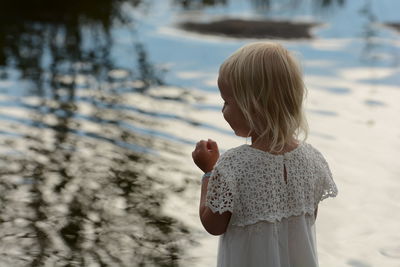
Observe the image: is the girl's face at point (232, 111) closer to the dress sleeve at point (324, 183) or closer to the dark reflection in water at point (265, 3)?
the dress sleeve at point (324, 183)

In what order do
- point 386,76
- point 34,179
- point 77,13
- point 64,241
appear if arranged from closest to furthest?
1. point 64,241
2. point 34,179
3. point 386,76
4. point 77,13

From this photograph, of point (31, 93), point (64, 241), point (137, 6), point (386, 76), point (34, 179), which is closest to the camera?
point (64, 241)

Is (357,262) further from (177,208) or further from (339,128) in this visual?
(339,128)

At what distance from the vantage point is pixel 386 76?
8.06 m

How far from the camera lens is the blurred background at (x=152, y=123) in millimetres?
4469

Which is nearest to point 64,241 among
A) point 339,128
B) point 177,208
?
point 177,208

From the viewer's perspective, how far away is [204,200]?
9.40ft

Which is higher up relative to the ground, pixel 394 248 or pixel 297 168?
pixel 297 168

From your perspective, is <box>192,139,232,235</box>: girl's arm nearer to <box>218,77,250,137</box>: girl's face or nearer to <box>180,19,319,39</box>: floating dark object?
<box>218,77,250,137</box>: girl's face

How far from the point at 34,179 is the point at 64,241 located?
0.94 metres

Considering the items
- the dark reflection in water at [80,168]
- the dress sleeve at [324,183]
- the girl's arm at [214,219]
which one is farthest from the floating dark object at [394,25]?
the girl's arm at [214,219]

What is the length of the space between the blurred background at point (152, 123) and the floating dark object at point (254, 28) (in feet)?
0.11

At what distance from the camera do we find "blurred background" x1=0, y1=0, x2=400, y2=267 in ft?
14.7

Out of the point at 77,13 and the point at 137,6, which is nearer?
the point at 77,13
